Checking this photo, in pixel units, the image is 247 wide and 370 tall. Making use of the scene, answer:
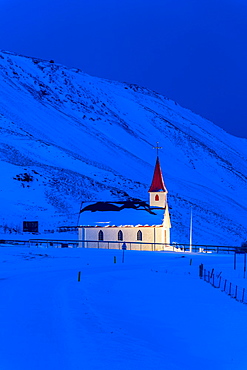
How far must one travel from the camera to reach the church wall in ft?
168

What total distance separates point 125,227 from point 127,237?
0.92 meters

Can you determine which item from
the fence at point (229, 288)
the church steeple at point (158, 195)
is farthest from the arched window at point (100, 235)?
the fence at point (229, 288)

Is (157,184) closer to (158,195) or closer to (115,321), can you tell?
(158,195)

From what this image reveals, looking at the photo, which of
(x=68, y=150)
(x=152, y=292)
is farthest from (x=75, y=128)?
(x=152, y=292)

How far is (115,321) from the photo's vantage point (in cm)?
1861

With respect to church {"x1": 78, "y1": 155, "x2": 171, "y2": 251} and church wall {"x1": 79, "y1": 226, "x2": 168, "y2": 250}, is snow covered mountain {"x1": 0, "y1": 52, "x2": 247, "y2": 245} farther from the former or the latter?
church wall {"x1": 79, "y1": 226, "x2": 168, "y2": 250}

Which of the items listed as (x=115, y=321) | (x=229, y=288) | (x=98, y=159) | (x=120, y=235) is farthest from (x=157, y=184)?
(x=98, y=159)

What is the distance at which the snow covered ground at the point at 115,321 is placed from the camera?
14117mm

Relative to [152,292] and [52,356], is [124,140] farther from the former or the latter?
[52,356]

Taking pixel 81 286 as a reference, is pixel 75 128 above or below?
above

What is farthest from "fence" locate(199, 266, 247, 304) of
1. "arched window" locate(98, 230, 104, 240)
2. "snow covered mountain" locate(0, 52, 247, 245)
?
"snow covered mountain" locate(0, 52, 247, 245)

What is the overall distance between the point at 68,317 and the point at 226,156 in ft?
538

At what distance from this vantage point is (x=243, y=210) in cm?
12075

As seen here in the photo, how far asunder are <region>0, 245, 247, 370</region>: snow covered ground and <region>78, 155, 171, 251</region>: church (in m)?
18.6
